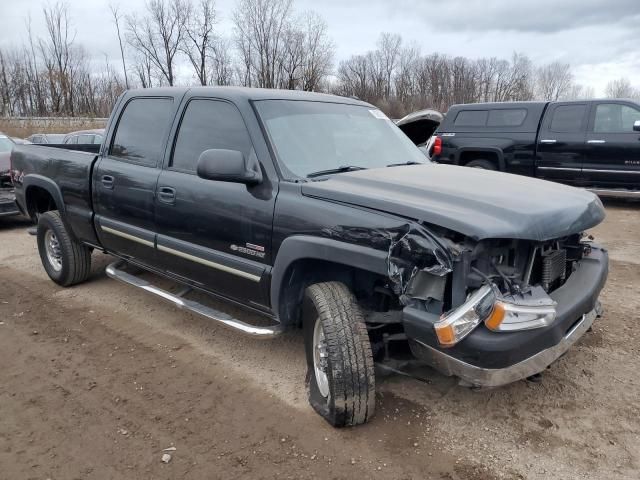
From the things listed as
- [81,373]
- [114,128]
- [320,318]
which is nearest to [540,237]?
[320,318]

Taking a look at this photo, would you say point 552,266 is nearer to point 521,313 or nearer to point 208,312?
point 521,313

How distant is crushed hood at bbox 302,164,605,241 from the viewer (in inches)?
97.0

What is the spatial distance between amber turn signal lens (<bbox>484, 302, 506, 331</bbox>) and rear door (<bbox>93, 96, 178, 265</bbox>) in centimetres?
267

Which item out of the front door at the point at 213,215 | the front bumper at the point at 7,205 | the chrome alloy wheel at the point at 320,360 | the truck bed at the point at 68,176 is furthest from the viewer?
the front bumper at the point at 7,205

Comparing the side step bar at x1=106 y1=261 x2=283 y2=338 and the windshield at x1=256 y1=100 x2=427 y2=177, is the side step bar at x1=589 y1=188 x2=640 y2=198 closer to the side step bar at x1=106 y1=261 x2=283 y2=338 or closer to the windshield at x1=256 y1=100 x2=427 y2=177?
the windshield at x1=256 y1=100 x2=427 y2=177

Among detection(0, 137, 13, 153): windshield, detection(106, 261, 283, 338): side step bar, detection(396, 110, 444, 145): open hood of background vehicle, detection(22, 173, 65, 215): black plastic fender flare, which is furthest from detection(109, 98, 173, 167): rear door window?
detection(0, 137, 13, 153): windshield

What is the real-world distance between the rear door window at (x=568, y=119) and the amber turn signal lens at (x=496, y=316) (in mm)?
8262

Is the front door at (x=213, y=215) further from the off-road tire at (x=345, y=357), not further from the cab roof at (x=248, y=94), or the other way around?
the off-road tire at (x=345, y=357)

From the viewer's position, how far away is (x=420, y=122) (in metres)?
7.50

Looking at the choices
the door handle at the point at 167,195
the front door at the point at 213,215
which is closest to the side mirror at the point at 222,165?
the front door at the point at 213,215

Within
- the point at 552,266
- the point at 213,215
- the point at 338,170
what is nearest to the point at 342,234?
the point at 338,170

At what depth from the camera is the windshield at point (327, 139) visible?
3389mm

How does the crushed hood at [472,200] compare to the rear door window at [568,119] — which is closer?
the crushed hood at [472,200]

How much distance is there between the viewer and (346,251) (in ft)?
9.03
